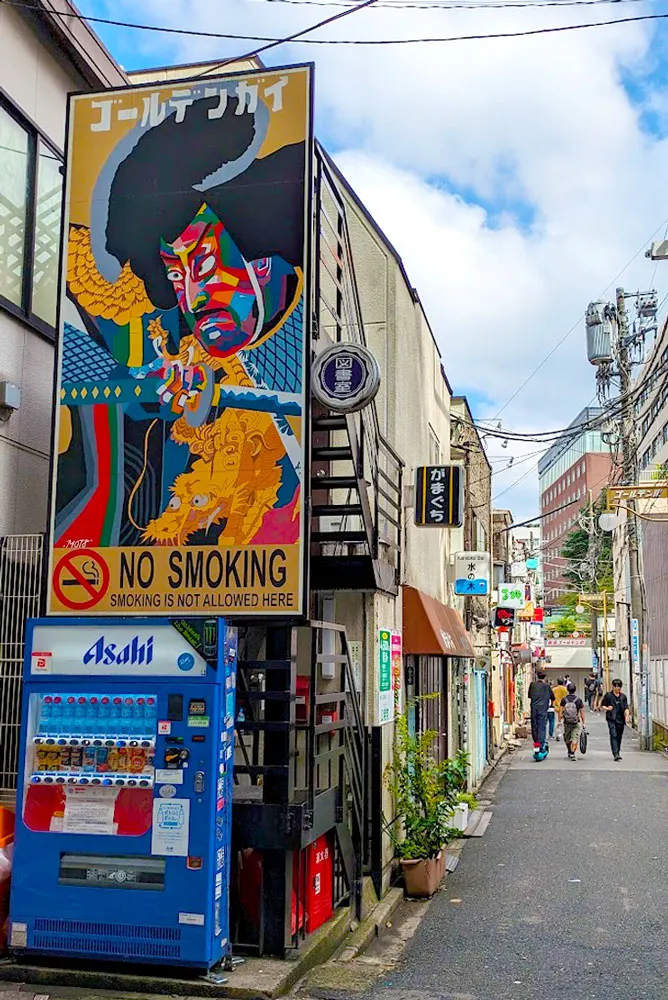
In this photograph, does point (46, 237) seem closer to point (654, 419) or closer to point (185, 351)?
point (185, 351)

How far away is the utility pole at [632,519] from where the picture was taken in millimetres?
27469

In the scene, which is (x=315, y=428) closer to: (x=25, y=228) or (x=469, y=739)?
(x=25, y=228)

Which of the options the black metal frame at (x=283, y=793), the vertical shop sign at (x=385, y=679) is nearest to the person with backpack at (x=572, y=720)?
the vertical shop sign at (x=385, y=679)

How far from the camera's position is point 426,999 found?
654 cm

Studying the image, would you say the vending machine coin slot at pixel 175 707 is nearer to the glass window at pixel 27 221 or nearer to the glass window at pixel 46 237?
the glass window at pixel 27 221

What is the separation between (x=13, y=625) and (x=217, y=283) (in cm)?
321

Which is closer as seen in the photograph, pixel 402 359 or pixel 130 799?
pixel 130 799

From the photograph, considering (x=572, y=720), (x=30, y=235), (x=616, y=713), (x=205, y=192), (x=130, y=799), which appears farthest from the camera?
(x=572, y=720)

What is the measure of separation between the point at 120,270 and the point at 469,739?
528 inches

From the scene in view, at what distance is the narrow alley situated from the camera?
696 centimetres

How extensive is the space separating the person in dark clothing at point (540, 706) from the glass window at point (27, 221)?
16.7 m

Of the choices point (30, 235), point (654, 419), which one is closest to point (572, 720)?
point (30, 235)

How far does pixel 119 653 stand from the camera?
6680 millimetres

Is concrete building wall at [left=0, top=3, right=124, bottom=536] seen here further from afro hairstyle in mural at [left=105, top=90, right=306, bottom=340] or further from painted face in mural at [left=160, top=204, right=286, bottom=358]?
painted face in mural at [left=160, top=204, right=286, bottom=358]
